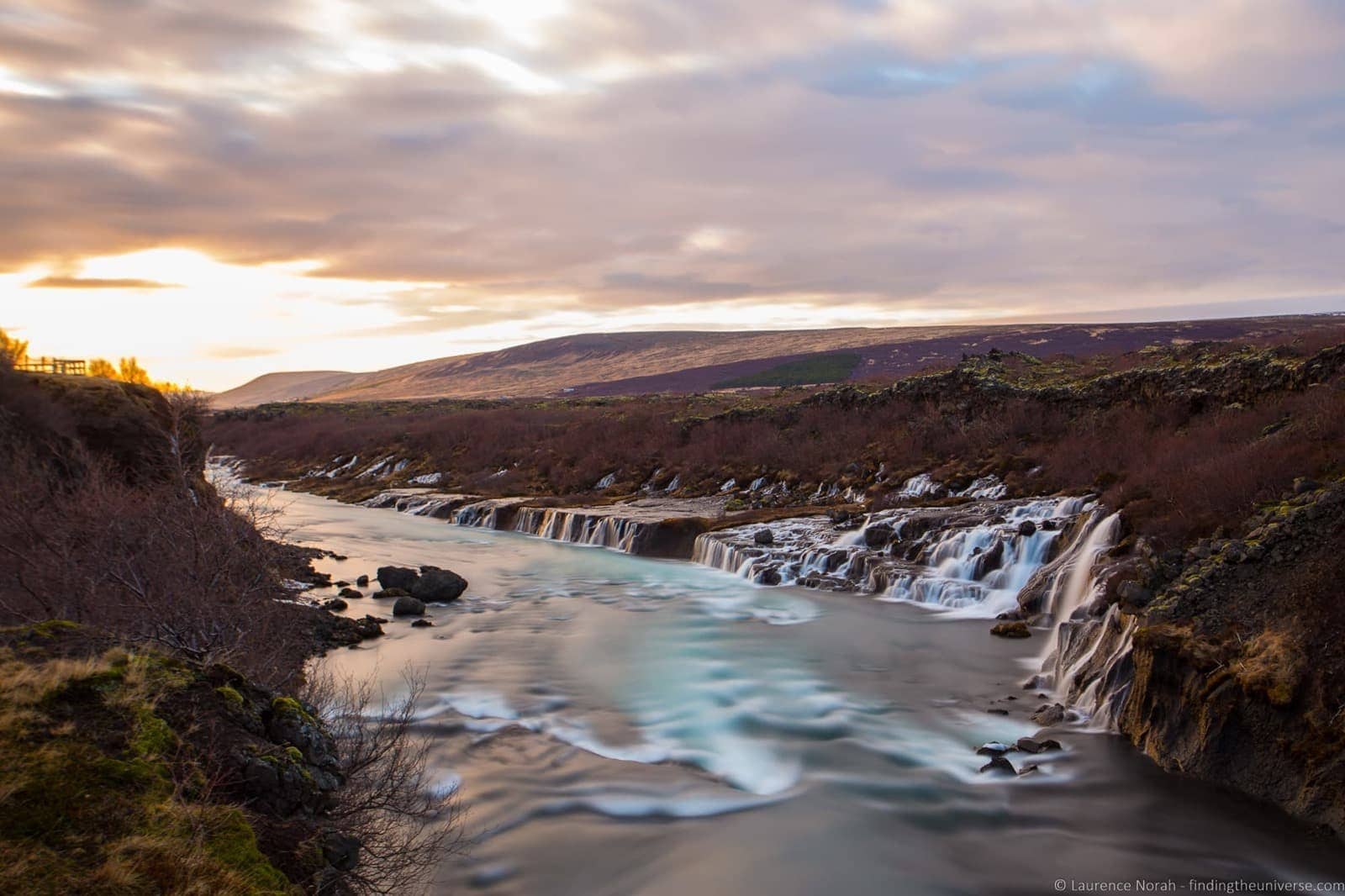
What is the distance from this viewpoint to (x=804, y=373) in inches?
4092

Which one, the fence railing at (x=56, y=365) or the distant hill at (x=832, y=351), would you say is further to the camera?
the distant hill at (x=832, y=351)

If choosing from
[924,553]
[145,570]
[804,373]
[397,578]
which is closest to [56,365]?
[397,578]

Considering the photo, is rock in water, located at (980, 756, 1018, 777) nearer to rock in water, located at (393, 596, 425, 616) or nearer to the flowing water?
the flowing water

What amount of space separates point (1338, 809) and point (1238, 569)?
3505 millimetres

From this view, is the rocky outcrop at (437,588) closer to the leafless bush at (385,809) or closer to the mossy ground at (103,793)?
the leafless bush at (385,809)

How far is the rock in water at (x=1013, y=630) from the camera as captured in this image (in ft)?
53.4

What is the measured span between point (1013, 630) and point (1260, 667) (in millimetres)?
6750

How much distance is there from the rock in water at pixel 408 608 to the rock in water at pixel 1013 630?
41.0 feet

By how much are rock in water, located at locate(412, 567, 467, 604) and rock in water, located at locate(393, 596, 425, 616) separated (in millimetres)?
1536

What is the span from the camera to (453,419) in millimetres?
66375

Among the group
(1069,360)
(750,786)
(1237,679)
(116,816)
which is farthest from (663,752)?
(1069,360)

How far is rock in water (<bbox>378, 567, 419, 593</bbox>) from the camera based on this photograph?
22109mm

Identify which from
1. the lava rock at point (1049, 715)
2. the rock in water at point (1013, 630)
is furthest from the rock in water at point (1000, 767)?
the rock in water at point (1013, 630)

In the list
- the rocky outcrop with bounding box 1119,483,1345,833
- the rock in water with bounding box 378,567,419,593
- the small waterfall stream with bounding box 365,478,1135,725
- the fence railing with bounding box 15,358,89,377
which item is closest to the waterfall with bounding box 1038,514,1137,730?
the small waterfall stream with bounding box 365,478,1135,725
